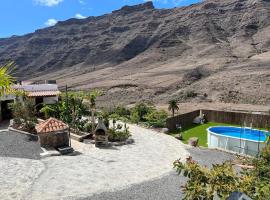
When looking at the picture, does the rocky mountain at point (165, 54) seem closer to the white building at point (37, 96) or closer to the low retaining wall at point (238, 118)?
the low retaining wall at point (238, 118)

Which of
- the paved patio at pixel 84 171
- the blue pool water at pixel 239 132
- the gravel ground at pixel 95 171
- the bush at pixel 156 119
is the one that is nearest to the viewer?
the gravel ground at pixel 95 171

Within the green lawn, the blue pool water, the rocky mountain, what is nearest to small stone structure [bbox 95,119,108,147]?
the green lawn

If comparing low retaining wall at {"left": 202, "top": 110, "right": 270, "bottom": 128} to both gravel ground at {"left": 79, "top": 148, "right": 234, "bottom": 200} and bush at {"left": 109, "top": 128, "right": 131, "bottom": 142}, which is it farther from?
gravel ground at {"left": 79, "top": 148, "right": 234, "bottom": 200}

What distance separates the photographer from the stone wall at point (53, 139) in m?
22.5

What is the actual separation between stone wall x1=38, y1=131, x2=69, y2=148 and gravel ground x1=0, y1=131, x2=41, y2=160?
1.73 feet

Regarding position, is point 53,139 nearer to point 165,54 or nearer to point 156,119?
point 156,119

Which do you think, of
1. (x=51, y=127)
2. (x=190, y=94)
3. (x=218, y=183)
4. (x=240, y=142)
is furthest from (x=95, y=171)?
(x=190, y=94)

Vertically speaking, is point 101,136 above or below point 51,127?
below

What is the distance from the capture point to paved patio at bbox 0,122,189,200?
49.3 ft

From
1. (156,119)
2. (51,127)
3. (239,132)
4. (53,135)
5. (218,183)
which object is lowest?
(239,132)

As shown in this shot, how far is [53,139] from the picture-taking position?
22.6 meters

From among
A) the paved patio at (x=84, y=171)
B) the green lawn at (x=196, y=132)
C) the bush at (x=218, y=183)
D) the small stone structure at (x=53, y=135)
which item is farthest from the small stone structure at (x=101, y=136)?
the bush at (x=218, y=183)

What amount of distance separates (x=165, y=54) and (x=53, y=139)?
95362 mm

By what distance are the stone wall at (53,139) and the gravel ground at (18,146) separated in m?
0.53
